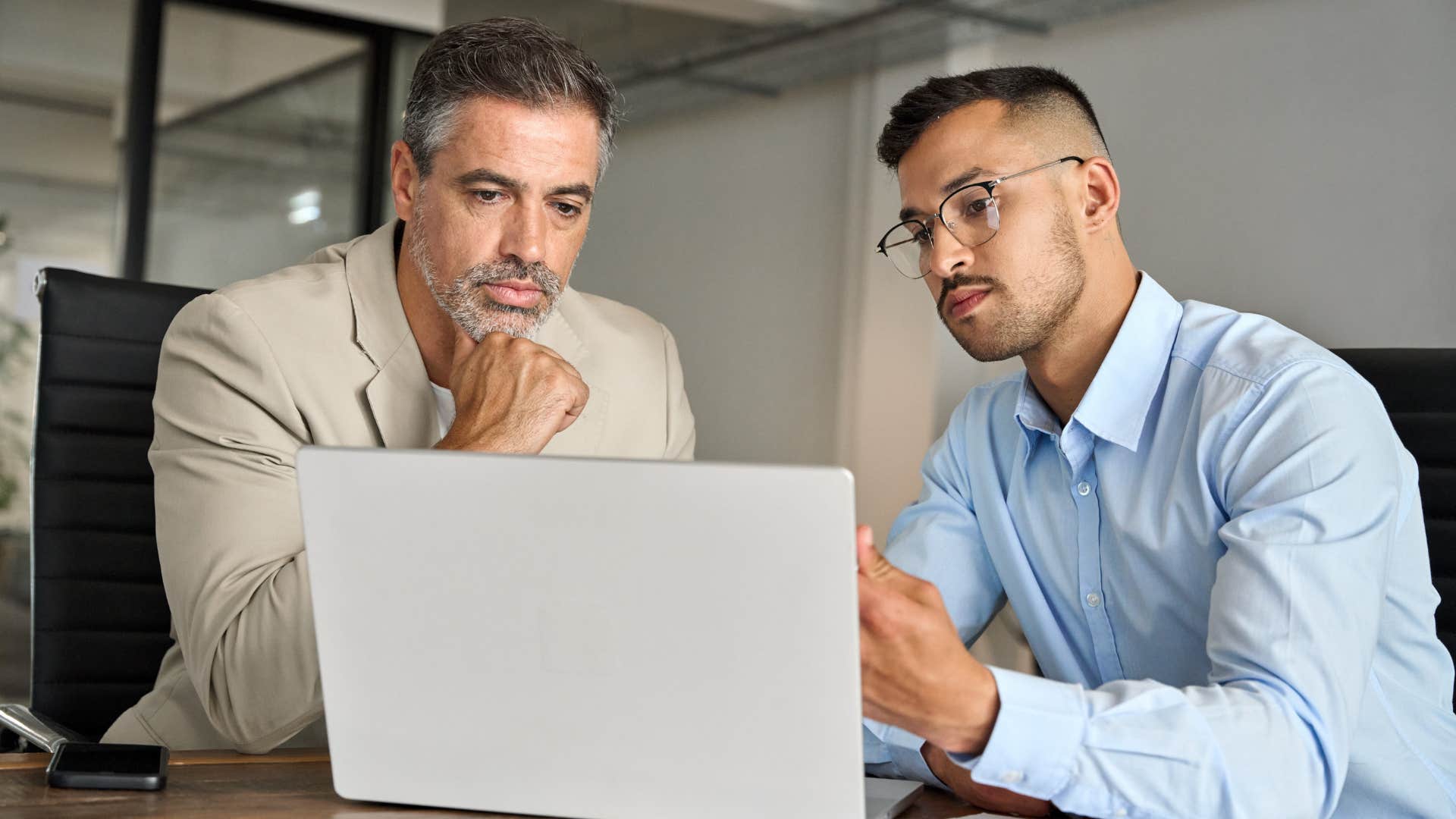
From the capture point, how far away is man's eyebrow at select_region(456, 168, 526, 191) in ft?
5.15

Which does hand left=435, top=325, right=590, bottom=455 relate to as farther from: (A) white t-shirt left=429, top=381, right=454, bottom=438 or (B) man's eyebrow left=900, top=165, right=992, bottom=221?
(B) man's eyebrow left=900, top=165, right=992, bottom=221

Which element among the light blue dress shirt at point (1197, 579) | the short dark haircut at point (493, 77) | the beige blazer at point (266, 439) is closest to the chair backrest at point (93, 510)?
the beige blazer at point (266, 439)

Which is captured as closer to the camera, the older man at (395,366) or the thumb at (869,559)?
the thumb at (869,559)

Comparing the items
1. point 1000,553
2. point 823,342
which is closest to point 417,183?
point 1000,553

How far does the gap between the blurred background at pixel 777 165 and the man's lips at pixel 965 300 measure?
2.13 meters

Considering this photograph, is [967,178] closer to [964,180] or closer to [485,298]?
[964,180]

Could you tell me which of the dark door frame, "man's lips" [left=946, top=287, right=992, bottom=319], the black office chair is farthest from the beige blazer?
the dark door frame

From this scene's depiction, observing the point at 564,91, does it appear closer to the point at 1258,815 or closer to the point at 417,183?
the point at 417,183

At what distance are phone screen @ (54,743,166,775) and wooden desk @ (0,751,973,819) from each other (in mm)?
18

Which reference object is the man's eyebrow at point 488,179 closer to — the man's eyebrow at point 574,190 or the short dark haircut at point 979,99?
the man's eyebrow at point 574,190

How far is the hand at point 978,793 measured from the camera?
3.53 feet

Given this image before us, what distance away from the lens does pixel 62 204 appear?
4480 millimetres

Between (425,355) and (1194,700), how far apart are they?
105 centimetres

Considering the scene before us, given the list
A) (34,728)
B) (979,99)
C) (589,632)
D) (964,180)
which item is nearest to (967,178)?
(964,180)
